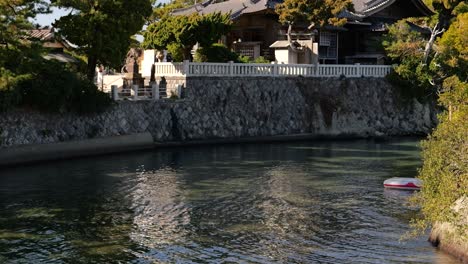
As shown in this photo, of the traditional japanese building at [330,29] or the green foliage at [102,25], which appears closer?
the green foliage at [102,25]

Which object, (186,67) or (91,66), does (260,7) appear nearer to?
(186,67)

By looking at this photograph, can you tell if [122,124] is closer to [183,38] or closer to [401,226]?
[183,38]

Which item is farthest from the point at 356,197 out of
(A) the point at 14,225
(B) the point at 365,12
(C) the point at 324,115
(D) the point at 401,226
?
(B) the point at 365,12

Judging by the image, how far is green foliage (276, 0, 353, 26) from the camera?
57031mm

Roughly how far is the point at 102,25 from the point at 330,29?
88.5 feet

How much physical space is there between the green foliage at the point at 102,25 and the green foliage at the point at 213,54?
8.39 meters

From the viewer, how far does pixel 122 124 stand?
157ft

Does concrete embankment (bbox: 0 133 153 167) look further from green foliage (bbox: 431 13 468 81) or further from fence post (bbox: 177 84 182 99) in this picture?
green foliage (bbox: 431 13 468 81)

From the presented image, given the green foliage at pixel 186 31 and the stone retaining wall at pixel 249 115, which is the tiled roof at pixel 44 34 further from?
the stone retaining wall at pixel 249 115

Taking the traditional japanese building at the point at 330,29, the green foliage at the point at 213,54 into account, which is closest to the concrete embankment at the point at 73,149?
the green foliage at the point at 213,54

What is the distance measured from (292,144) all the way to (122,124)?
1261 centimetres

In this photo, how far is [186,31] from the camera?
53.4 m

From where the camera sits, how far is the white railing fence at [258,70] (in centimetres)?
5259

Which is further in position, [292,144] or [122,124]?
[292,144]
